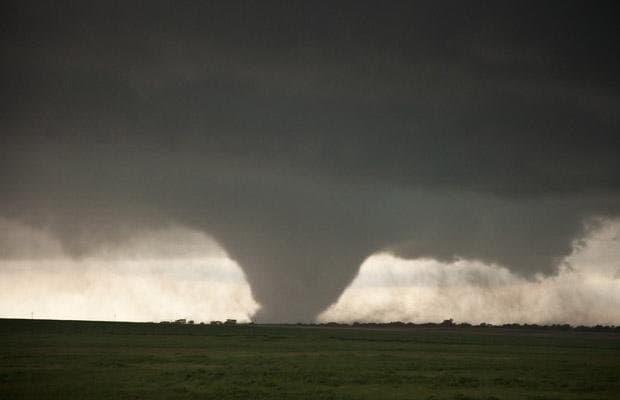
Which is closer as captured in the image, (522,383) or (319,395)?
(319,395)

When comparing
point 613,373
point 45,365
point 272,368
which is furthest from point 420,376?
point 45,365

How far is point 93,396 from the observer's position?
41.8 metres

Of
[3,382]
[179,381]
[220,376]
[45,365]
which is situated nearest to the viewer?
[3,382]

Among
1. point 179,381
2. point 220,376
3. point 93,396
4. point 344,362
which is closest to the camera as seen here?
point 93,396

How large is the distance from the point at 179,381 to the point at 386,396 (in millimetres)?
15344

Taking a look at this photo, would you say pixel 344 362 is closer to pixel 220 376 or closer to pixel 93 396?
pixel 220 376

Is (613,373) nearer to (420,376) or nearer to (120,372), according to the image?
(420,376)

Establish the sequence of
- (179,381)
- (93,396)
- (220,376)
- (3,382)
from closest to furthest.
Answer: (93,396) < (3,382) < (179,381) < (220,376)

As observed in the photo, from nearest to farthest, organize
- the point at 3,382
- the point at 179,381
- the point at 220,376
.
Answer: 1. the point at 3,382
2. the point at 179,381
3. the point at 220,376

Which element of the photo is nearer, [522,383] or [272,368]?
[522,383]

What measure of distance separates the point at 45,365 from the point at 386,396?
99.7 feet

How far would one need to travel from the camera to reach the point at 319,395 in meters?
44.1

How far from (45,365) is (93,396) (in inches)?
779

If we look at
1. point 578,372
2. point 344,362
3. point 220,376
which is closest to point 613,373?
point 578,372
